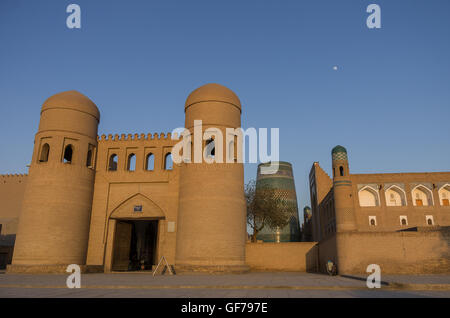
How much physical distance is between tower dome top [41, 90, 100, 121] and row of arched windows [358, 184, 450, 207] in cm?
2820

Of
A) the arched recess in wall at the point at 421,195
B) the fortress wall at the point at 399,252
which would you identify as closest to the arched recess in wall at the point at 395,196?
the arched recess in wall at the point at 421,195

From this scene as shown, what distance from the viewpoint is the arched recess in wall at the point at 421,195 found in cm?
3528

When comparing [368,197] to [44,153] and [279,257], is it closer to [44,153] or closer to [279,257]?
[279,257]

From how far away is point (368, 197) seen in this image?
3681cm

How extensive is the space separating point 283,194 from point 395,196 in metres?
35.3

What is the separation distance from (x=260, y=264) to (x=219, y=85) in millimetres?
12011

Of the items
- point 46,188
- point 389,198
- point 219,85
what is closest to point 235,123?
point 219,85

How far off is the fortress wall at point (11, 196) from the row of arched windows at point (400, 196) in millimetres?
34989

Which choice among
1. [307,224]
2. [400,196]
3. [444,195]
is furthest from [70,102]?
[307,224]

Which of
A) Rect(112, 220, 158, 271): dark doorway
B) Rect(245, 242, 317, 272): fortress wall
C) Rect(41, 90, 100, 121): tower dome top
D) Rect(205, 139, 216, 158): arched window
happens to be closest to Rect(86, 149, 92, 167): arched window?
Rect(41, 90, 100, 121): tower dome top

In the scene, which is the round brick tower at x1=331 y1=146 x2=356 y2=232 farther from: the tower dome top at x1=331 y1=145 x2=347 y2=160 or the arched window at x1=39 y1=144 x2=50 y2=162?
the arched window at x1=39 y1=144 x2=50 y2=162
